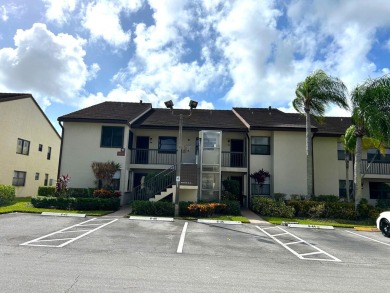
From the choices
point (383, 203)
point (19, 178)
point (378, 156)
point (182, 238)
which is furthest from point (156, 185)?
point (378, 156)

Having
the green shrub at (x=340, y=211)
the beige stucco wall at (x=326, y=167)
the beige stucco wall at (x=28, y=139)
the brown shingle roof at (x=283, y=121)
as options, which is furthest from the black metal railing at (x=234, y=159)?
the beige stucco wall at (x=28, y=139)

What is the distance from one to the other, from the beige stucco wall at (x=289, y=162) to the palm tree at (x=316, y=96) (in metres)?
1.60

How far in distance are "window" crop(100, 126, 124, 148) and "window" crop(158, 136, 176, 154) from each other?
11.2 ft

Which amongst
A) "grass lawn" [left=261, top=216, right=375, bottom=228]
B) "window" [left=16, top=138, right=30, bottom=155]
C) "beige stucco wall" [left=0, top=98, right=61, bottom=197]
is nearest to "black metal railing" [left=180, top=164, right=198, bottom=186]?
"grass lawn" [left=261, top=216, right=375, bottom=228]

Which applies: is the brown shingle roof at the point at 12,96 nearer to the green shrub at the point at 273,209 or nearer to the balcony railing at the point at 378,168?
the green shrub at the point at 273,209

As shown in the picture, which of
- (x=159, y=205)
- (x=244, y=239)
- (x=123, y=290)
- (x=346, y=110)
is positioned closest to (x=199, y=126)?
(x=159, y=205)

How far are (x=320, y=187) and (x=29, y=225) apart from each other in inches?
733

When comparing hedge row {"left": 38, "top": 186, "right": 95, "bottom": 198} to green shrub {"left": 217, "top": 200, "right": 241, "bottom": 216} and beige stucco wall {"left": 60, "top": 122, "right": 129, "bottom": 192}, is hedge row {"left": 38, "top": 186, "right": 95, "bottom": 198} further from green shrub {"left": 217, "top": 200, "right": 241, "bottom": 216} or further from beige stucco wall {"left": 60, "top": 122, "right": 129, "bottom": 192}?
green shrub {"left": 217, "top": 200, "right": 241, "bottom": 216}

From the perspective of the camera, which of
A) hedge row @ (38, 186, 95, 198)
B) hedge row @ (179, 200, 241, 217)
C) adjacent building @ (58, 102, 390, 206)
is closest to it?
hedge row @ (179, 200, 241, 217)

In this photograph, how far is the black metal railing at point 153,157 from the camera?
20.4 metres

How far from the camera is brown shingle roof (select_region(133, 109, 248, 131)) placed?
2002cm

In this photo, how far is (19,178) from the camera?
2375cm

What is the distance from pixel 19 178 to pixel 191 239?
21079 millimetres

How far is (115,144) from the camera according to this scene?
62.0 ft
